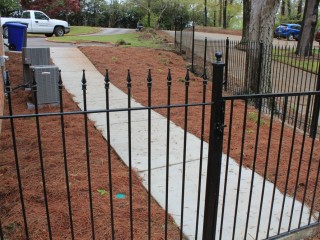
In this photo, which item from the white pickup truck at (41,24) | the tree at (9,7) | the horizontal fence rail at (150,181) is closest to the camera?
the horizontal fence rail at (150,181)

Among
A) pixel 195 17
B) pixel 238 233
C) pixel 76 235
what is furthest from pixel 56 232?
pixel 195 17

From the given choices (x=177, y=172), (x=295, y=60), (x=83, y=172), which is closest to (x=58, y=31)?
(x=295, y=60)

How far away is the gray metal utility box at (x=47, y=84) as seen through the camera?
581 cm

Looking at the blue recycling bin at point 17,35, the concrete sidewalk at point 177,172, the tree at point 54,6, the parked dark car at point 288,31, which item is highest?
the tree at point 54,6

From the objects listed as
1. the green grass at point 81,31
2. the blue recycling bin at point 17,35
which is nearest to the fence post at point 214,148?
the blue recycling bin at point 17,35

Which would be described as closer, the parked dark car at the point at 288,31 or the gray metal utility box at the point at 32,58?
the gray metal utility box at the point at 32,58

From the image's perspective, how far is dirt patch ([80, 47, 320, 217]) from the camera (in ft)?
13.0

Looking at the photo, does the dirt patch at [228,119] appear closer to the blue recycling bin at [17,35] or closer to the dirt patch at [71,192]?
the dirt patch at [71,192]

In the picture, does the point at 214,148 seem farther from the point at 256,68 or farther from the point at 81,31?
the point at 81,31

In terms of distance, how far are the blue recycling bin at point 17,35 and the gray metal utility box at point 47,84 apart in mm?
2749

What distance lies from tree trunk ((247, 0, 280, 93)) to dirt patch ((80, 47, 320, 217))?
34.2 inches

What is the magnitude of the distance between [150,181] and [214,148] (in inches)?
32.9

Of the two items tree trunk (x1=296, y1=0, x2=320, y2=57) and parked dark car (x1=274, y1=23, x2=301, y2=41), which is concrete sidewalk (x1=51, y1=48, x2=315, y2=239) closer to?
tree trunk (x1=296, y1=0, x2=320, y2=57)

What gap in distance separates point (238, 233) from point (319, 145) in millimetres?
3146
